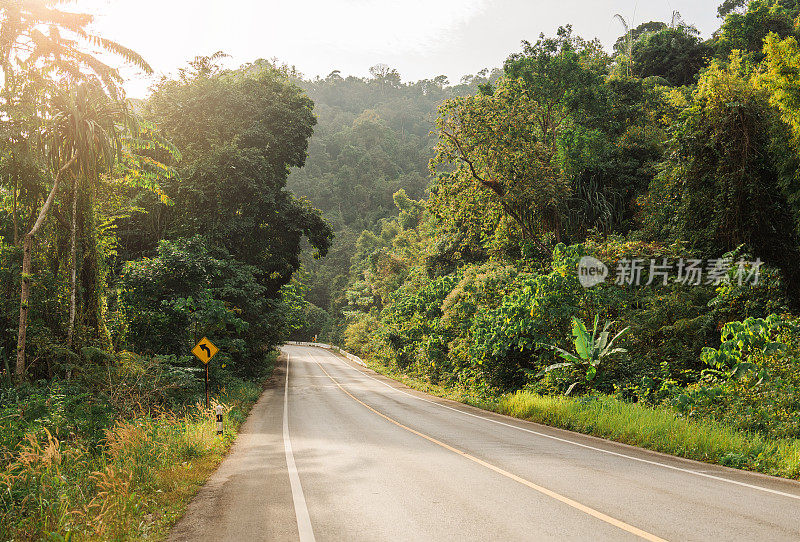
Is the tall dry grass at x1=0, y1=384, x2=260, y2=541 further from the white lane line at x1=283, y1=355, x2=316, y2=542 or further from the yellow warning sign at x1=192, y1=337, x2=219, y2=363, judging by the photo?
the yellow warning sign at x1=192, y1=337, x2=219, y2=363

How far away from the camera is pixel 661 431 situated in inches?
420

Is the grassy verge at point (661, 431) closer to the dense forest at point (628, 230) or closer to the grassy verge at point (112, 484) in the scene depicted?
the dense forest at point (628, 230)

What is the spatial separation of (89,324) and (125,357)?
1.39 m

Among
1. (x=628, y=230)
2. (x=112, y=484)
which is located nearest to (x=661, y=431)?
(x=112, y=484)

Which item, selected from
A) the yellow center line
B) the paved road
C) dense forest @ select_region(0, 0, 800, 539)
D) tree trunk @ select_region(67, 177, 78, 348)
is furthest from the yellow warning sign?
the yellow center line

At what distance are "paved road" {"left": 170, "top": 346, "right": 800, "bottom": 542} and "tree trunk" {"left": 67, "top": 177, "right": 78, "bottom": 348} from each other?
5.90m

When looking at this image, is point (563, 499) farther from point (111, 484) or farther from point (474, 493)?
point (111, 484)

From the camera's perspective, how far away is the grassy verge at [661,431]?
8531mm

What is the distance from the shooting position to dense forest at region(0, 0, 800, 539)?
10672mm

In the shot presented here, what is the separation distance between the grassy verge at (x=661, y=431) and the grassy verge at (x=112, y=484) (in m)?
8.67

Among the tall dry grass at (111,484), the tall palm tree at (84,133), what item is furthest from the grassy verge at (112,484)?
the tall palm tree at (84,133)

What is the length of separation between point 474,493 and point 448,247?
94.3 feet

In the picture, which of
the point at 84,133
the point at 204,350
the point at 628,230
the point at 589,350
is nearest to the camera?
the point at 84,133

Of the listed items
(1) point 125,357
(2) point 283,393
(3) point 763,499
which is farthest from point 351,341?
(3) point 763,499
